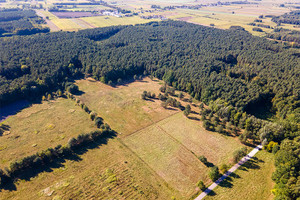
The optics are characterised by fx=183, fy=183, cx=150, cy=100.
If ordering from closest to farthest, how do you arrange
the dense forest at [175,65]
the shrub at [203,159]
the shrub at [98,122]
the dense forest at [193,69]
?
the shrub at [203,159]
the shrub at [98,122]
the dense forest at [193,69]
the dense forest at [175,65]

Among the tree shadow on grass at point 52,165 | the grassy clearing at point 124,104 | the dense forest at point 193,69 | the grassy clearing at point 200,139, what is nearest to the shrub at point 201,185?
the grassy clearing at point 200,139

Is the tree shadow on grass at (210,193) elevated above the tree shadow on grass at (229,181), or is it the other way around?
the tree shadow on grass at (229,181)

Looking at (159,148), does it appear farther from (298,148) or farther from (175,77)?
(175,77)

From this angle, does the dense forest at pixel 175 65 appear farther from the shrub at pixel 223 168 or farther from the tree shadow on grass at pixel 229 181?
the tree shadow on grass at pixel 229 181

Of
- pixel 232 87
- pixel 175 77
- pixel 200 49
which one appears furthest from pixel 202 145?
pixel 200 49

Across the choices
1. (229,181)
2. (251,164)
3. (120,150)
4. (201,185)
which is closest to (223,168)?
(229,181)

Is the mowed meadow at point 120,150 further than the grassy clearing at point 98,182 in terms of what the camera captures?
Yes
